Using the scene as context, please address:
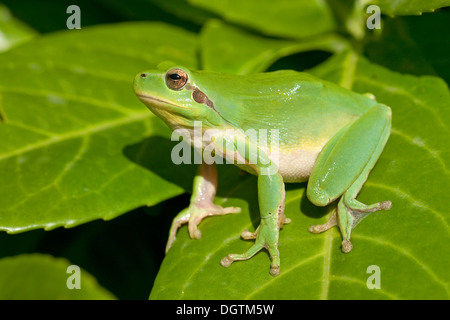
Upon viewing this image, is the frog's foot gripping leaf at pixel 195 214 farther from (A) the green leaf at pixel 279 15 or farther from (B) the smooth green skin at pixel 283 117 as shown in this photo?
(A) the green leaf at pixel 279 15

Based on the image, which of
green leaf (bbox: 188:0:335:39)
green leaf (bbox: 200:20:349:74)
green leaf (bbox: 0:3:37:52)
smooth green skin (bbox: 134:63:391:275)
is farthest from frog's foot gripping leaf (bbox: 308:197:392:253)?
green leaf (bbox: 0:3:37:52)

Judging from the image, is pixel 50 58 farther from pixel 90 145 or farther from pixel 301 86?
pixel 301 86

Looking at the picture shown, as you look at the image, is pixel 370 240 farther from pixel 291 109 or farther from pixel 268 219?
pixel 291 109

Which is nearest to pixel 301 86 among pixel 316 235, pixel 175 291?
pixel 316 235

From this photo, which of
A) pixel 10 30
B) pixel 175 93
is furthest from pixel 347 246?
pixel 10 30

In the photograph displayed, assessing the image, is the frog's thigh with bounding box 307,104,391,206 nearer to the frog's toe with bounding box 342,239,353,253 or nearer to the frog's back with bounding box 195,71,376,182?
the frog's back with bounding box 195,71,376,182

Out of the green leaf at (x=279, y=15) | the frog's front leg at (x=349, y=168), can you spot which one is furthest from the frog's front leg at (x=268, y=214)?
the green leaf at (x=279, y=15)
